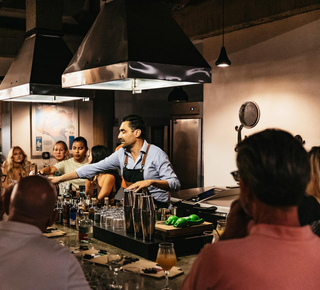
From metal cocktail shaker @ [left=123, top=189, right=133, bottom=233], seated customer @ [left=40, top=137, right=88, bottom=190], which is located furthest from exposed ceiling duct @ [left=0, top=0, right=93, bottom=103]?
seated customer @ [left=40, top=137, right=88, bottom=190]

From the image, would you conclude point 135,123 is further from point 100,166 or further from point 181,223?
point 181,223

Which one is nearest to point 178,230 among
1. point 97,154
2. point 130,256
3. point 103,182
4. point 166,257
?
point 130,256

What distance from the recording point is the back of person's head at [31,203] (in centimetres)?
164

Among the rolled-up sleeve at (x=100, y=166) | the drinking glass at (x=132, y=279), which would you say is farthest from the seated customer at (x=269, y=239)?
the rolled-up sleeve at (x=100, y=166)

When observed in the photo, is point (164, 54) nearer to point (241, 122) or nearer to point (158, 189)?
point (158, 189)

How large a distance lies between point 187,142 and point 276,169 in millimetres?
6987

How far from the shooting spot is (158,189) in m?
4.06

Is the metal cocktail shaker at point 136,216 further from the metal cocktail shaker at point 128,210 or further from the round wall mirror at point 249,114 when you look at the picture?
the round wall mirror at point 249,114

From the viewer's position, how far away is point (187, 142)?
8141 mm

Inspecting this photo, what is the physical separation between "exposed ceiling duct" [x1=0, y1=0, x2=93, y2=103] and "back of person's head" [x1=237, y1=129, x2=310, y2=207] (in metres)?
2.69

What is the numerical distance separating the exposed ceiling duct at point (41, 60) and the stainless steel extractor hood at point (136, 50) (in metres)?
0.60

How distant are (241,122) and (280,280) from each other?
184 inches


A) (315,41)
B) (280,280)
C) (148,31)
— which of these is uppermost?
(315,41)

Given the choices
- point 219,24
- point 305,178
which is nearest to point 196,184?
point 219,24
